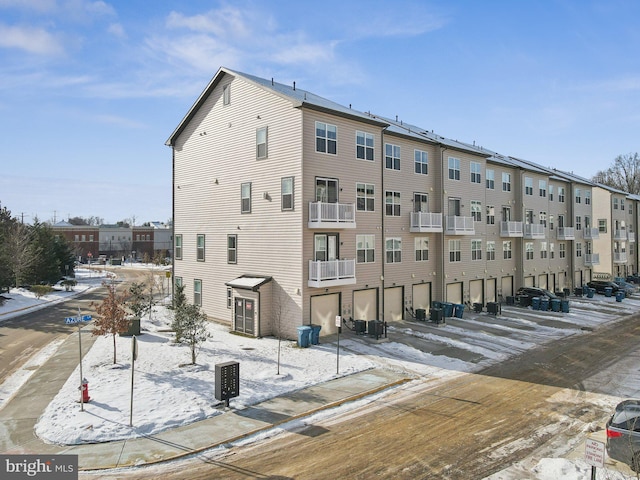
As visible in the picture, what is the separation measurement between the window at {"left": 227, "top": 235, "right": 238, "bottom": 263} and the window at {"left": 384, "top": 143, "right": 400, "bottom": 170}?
411 inches

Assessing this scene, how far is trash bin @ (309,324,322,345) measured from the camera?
21833mm

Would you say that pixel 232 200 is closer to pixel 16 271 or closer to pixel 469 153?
pixel 469 153

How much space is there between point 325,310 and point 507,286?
2232 cm

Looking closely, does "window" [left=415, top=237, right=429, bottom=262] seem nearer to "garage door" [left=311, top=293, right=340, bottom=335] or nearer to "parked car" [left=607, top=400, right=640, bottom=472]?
"garage door" [left=311, top=293, right=340, bottom=335]

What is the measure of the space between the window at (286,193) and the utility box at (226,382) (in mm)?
10969

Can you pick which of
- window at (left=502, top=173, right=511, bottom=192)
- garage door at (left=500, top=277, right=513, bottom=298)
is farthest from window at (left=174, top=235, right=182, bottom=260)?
window at (left=502, top=173, right=511, bottom=192)

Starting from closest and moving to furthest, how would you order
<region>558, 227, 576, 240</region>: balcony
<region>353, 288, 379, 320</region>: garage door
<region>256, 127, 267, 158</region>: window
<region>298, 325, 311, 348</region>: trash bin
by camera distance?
<region>298, 325, 311, 348</region>: trash bin, <region>256, 127, 267, 158</region>: window, <region>353, 288, 379, 320</region>: garage door, <region>558, 227, 576, 240</region>: balcony

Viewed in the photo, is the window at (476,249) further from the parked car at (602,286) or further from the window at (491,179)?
the parked car at (602,286)

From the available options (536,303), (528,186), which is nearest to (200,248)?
(536,303)

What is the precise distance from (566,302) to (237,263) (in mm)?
24521

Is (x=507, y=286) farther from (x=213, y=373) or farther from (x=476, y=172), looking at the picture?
(x=213, y=373)

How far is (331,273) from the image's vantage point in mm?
22828

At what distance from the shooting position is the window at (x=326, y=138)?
23.3 meters

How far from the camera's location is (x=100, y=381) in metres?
16.0
